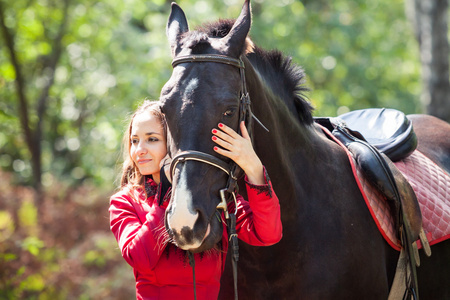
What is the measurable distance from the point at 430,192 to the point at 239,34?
183 centimetres

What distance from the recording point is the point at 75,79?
13219 millimetres

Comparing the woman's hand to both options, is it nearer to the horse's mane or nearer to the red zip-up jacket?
the red zip-up jacket

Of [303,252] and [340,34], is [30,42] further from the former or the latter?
[303,252]

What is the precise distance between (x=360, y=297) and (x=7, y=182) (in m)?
9.76

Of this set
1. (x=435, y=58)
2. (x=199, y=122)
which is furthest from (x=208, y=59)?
(x=435, y=58)

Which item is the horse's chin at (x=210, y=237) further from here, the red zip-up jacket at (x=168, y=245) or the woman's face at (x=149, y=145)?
the woman's face at (x=149, y=145)

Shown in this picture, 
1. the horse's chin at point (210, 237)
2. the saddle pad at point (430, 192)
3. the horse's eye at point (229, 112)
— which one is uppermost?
the horse's eye at point (229, 112)

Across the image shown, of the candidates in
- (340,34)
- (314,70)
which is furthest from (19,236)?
(340,34)

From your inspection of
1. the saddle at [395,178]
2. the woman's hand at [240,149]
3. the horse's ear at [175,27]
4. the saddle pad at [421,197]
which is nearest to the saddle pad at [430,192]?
the saddle pad at [421,197]

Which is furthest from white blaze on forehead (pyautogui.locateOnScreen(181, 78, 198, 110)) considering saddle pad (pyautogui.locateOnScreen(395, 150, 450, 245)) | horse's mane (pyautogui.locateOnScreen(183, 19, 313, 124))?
saddle pad (pyautogui.locateOnScreen(395, 150, 450, 245))

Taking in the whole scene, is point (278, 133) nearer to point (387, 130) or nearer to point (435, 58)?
point (387, 130)

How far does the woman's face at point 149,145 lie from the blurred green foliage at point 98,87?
3.39m

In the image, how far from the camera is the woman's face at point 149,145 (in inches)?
107

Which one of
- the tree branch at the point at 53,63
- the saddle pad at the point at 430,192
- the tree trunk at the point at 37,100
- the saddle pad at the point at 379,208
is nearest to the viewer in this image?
the saddle pad at the point at 379,208
